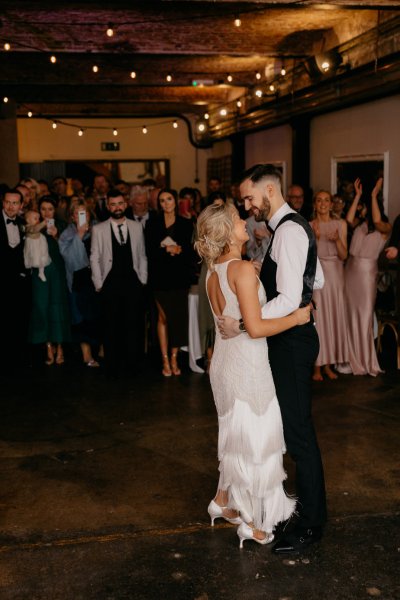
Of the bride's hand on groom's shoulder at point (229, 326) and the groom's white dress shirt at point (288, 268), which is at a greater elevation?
the groom's white dress shirt at point (288, 268)

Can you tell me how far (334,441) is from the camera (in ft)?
15.1

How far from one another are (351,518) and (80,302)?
3.99 meters

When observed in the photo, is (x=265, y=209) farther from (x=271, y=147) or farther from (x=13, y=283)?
(x=271, y=147)

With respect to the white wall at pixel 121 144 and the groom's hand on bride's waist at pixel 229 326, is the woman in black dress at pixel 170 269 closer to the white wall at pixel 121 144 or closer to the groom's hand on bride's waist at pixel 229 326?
the groom's hand on bride's waist at pixel 229 326

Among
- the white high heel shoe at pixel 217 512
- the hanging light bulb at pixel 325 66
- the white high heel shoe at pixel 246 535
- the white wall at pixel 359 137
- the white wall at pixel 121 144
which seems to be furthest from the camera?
the white wall at pixel 121 144

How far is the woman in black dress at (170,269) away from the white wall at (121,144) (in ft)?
33.8

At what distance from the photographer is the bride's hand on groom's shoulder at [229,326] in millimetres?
3104

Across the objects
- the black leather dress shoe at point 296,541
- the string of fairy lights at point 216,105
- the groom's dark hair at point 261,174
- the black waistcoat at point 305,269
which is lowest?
the black leather dress shoe at point 296,541

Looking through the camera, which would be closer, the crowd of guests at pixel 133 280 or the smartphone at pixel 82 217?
the crowd of guests at pixel 133 280

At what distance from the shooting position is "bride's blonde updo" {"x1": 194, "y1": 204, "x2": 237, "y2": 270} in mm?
3113

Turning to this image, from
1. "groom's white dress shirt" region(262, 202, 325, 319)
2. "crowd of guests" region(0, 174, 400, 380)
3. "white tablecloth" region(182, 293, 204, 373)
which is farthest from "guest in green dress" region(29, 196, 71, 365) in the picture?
"groom's white dress shirt" region(262, 202, 325, 319)

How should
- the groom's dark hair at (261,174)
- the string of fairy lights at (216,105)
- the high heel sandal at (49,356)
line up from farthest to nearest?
the string of fairy lights at (216,105) < the high heel sandal at (49,356) < the groom's dark hair at (261,174)

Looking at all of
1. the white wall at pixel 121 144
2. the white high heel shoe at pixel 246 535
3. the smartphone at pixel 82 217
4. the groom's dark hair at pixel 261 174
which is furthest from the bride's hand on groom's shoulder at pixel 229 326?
the white wall at pixel 121 144

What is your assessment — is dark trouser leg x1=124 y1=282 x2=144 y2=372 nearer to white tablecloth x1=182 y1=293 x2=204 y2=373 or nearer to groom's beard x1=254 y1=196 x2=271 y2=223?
white tablecloth x1=182 y1=293 x2=204 y2=373
